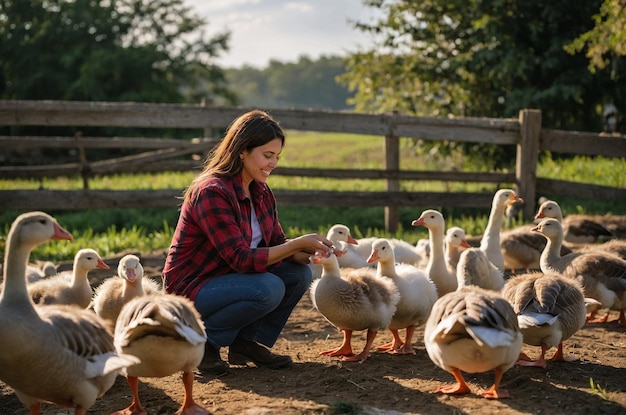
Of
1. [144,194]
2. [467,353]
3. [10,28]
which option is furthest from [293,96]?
[467,353]

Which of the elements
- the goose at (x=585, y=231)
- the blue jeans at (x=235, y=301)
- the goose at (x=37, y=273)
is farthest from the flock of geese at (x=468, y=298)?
the goose at (x=37, y=273)

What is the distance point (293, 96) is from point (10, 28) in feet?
258

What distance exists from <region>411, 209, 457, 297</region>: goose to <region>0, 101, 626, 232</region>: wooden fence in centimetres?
477

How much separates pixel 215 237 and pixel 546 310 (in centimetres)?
262

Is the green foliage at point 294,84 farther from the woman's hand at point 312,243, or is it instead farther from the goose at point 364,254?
the woman's hand at point 312,243

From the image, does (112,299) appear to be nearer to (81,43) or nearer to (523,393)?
(523,393)

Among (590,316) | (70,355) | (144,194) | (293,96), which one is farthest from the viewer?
(293,96)

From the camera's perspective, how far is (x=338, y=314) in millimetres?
6121

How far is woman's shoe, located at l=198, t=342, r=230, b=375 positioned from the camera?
5770mm

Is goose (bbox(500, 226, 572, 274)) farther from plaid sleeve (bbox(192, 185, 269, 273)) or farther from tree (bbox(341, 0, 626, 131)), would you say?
tree (bbox(341, 0, 626, 131))

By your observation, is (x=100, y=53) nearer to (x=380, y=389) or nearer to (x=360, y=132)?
(x=360, y=132)

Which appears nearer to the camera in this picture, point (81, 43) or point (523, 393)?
point (523, 393)

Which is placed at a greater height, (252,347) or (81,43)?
(81,43)

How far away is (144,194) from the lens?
38.2 feet
